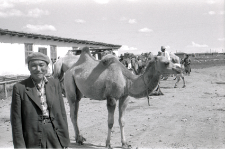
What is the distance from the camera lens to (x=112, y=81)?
620 centimetres

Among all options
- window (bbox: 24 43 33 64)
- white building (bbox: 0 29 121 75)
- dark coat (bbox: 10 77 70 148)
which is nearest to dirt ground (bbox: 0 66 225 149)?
dark coat (bbox: 10 77 70 148)

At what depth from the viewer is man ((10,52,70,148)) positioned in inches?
129

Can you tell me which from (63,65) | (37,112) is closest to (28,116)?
(37,112)

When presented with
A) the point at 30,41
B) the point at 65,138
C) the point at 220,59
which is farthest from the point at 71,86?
the point at 220,59

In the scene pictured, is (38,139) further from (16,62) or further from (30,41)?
(30,41)

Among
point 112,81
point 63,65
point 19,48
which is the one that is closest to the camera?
point 112,81

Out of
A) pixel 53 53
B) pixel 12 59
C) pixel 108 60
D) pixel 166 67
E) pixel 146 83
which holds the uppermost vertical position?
pixel 53 53

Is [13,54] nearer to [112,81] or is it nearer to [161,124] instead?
[161,124]

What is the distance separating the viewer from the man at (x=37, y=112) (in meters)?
3.29

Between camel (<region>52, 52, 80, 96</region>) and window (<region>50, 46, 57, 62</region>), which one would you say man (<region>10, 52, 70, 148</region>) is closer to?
camel (<region>52, 52, 80, 96</region>)

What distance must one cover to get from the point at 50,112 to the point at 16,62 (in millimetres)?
16867

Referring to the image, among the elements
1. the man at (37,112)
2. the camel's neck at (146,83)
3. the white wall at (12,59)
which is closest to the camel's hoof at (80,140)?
the camel's neck at (146,83)

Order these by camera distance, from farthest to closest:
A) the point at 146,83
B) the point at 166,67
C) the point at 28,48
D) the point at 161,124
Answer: the point at 28,48 < the point at 161,124 < the point at 146,83 < the point at 166,67

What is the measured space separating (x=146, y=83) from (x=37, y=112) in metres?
3.20
